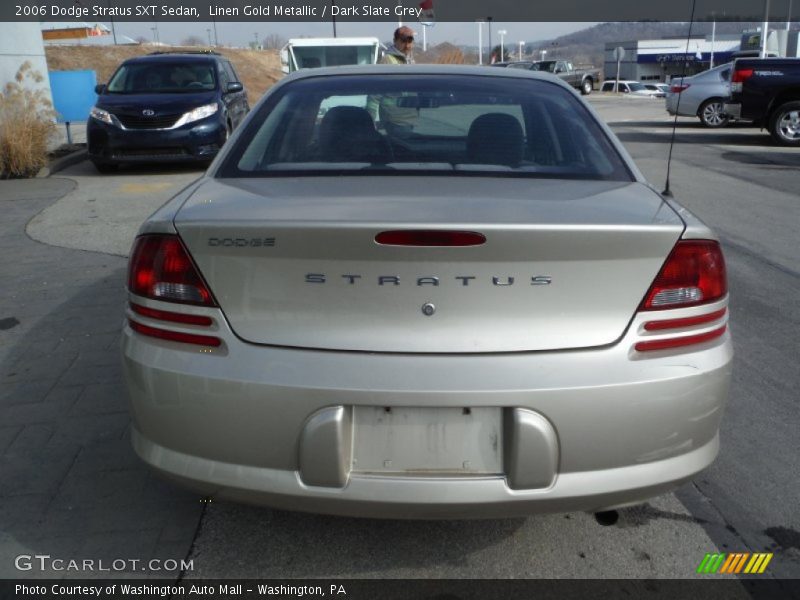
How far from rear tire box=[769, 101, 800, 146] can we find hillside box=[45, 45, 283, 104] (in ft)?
82.1

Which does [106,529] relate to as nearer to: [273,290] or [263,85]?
[273,290]

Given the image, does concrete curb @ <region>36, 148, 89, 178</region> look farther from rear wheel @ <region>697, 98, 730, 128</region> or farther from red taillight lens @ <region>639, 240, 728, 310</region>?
rear wheel @ <region>697, 98, 730, 128</region>

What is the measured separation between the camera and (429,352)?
7.18ft

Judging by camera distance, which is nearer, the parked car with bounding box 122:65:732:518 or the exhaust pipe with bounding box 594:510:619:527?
the parked car with bounding box 122:65:732:518

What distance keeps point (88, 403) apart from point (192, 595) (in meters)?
1.68

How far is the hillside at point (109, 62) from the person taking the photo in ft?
129

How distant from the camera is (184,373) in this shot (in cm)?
229

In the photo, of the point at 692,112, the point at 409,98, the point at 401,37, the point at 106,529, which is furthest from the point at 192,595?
the point at 692,112

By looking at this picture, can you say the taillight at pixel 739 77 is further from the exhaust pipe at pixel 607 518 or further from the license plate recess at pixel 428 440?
the license plate recess at pixel 428 440

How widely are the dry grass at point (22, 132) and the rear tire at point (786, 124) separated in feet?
42.0

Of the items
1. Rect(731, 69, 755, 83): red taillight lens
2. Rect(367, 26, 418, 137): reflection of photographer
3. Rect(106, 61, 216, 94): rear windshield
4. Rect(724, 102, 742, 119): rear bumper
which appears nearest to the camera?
Rect(367, 26, 418, 137): reflection of photographer

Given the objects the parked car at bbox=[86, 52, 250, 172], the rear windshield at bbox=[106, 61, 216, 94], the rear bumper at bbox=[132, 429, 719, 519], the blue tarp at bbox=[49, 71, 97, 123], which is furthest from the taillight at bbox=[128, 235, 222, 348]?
the blue tarp at bbox=[49, 71, 97, 123]

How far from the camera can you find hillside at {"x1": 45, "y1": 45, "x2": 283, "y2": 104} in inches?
1545

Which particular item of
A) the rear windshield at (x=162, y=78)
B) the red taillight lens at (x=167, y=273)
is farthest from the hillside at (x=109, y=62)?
the red taillight lens at (x=167, y=273)
